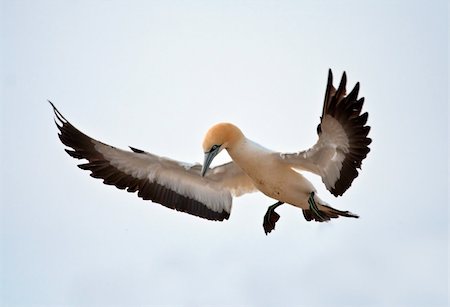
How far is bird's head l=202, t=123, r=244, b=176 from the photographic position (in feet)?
38.1

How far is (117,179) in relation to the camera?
12930mm

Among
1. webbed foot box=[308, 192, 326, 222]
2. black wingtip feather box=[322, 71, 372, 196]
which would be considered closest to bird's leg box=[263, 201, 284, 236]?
webbed foot box=[308, 192, 326, 222]

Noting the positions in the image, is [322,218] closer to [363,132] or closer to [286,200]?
[286,200]

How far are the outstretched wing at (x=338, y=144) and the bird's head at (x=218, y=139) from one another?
608 millimetres

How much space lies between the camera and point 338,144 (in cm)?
1109

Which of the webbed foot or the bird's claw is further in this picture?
the bird's claw

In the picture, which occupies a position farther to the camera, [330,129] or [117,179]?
[117,179]

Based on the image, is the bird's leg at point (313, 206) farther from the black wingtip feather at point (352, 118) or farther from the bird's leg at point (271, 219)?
the bird's leg at point (271, 219)

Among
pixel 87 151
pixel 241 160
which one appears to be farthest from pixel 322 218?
pixel 87 151

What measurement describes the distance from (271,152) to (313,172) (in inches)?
20.9

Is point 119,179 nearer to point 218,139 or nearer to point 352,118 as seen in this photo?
point 218,139

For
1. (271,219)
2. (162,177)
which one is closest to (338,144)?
(271,219)

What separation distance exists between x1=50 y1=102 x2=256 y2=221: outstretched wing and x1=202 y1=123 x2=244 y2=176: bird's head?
1.00 m

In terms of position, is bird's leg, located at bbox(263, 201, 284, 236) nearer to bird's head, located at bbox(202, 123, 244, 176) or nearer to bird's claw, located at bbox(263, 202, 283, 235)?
bird's claw, located at bbox(263, 202, 283, 235)
